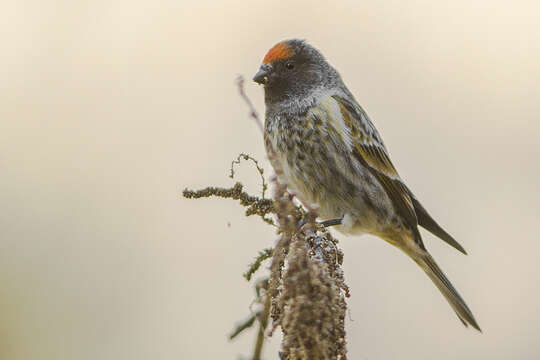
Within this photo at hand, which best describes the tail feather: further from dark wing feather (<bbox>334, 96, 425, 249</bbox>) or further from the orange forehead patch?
the orange forehead patch

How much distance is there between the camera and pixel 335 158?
4816mm

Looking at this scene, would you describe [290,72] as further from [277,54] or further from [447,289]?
[447,289]

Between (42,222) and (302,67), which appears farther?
(42,222)

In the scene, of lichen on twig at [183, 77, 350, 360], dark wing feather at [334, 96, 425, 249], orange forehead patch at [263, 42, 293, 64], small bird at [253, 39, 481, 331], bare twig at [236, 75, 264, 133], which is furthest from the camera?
orange forehead patch at [263, 42, 293, 64]

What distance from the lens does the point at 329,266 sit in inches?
115

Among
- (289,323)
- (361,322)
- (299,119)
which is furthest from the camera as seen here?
(361,322)

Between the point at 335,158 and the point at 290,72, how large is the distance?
2.94ft

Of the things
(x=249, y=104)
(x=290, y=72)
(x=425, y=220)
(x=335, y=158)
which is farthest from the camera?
(x=425, y=220)

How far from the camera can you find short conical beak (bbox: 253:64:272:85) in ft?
16.8

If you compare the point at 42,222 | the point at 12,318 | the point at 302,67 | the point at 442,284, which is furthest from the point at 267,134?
the point at 42,222

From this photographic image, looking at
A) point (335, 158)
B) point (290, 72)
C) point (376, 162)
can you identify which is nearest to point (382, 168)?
point (376, 162)

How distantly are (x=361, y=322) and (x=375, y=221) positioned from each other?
2.35 m

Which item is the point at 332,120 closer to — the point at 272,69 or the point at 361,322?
the point at 272,69

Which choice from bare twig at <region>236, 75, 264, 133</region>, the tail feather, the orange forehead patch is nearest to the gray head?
the orange forehead patch
